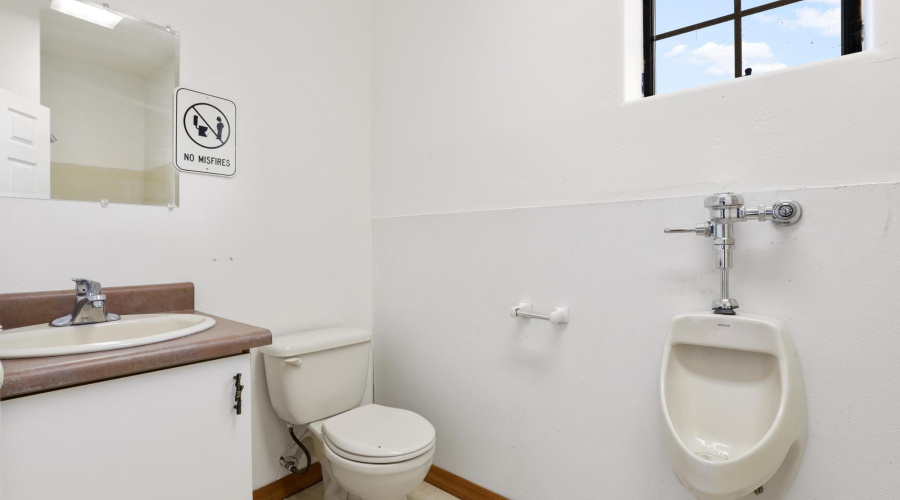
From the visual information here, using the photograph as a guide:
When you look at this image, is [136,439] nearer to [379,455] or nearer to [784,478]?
[379,455]

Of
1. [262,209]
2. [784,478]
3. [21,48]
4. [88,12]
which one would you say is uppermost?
[88,12]

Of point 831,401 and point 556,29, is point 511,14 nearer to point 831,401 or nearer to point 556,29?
point 556,29

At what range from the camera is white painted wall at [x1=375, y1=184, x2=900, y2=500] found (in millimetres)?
961

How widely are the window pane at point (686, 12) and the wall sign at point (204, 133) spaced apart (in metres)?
1.56

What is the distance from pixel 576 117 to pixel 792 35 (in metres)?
0.62

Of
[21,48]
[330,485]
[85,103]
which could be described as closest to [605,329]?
[330,485]

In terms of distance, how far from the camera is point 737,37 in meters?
1.28

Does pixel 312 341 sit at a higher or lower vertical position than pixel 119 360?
lower

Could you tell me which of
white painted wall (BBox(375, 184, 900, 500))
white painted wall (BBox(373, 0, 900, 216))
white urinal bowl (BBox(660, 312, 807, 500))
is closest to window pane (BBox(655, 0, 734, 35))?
white painted wall (BBox(373, 0, 900, 216))

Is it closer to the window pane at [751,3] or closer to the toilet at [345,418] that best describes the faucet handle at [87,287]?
the toilet at [345,418]

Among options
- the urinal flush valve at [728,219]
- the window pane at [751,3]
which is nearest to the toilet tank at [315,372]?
the urinal flush valve at [728,219]

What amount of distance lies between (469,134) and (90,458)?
1.46 m

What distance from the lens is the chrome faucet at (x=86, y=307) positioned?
3.59ft

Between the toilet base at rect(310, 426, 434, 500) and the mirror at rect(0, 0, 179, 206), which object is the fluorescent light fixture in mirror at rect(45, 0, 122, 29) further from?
the toilet base at rect(310, 426, 434, 500)
